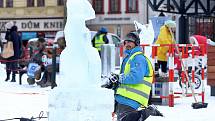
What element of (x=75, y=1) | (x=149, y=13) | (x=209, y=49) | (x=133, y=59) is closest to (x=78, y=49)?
(x=75, y=1)

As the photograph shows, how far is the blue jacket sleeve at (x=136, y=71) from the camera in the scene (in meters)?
6.07

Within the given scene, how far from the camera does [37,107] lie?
37.3ft

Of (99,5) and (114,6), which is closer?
(114,6)

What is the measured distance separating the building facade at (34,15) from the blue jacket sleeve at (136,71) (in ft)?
124

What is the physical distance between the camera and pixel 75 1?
4781 mm

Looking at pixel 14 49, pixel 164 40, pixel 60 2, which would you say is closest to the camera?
pixel 164 40

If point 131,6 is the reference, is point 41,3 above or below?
above

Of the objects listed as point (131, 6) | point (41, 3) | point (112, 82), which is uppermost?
point (41, 3)

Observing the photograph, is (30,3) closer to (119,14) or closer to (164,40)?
(119,14)

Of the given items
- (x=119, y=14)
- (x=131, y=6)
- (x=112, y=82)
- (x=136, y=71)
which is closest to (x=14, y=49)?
(x=112, y=82)

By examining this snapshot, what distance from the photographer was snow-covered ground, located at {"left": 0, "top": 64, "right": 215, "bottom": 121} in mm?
10086

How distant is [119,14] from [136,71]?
37.2m

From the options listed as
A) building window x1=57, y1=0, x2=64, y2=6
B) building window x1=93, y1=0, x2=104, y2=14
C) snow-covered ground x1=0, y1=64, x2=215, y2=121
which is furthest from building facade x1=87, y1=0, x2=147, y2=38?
snow-covered ground x1=0, y1=64, x2=215, y2=121

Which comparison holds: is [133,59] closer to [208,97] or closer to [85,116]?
[85,116]
